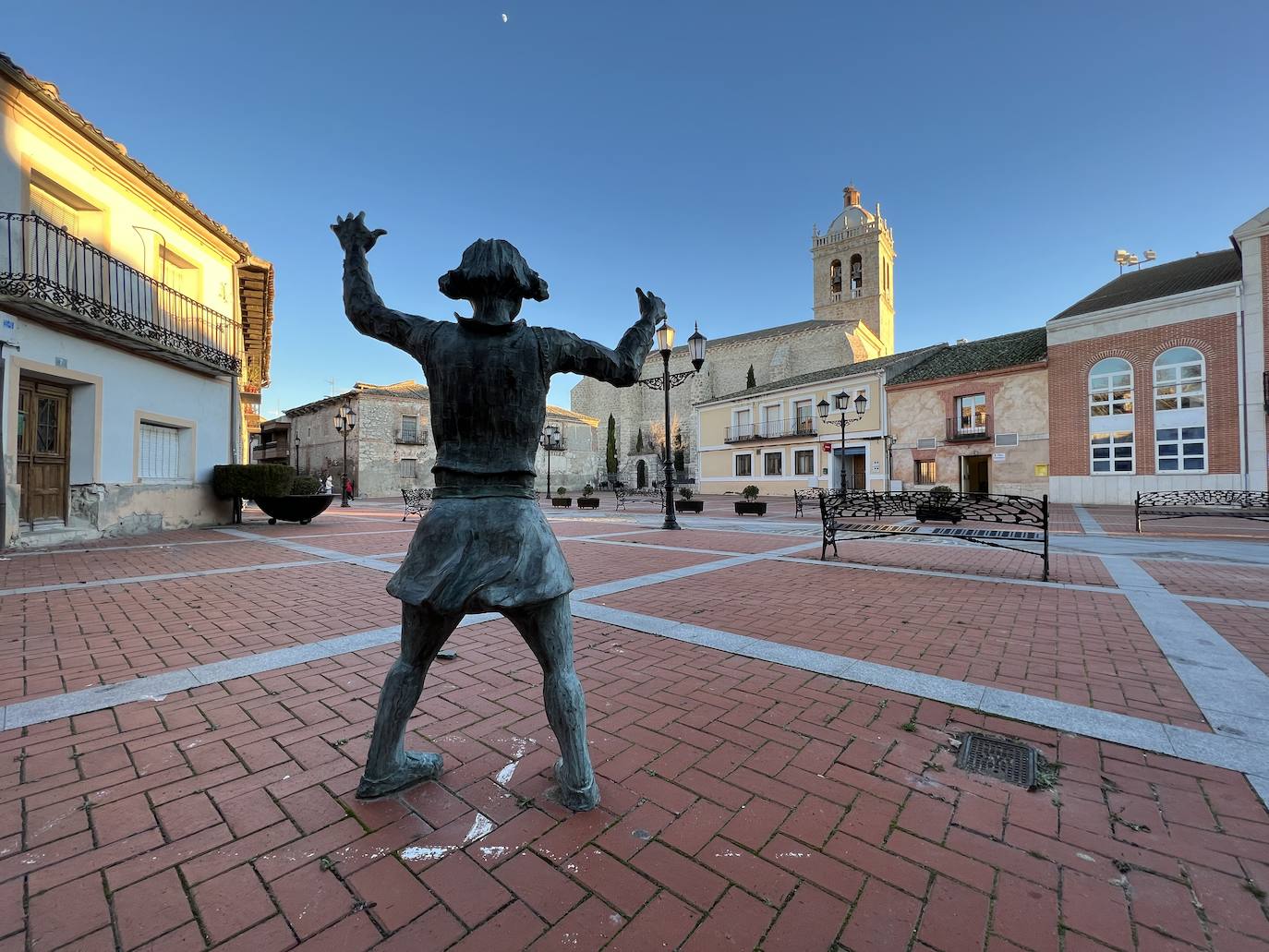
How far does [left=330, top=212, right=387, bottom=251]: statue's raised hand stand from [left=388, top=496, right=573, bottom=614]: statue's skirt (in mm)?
1074

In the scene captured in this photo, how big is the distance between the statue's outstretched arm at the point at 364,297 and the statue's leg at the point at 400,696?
3.27 feet

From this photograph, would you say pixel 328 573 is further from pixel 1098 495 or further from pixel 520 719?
pixel 1098 495

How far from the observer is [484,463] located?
1.86 m

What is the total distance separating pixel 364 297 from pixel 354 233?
27 centimetres

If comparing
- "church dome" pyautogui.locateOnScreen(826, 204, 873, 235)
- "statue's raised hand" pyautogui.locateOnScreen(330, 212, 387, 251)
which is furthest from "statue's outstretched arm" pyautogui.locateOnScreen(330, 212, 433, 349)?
"church dome" pyautogui.locateOnScreen(826, 204, 873, 235)

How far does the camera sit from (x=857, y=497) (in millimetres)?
7203

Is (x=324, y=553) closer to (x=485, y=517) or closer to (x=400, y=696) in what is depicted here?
(x=400, y=696)

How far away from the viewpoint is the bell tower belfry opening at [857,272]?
45750mm

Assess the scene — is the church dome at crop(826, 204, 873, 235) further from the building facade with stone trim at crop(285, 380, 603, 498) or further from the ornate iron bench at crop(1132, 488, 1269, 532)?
the ornate iron bench at crop(1132, 488, 1269, 532)

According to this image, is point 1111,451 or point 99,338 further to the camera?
point 1111,451

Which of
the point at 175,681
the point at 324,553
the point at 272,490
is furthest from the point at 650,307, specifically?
the point at 272,490

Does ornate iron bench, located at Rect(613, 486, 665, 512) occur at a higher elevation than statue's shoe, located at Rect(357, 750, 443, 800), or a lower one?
higher

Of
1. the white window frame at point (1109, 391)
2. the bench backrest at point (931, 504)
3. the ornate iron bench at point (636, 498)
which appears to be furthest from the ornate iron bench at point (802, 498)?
the white window frame at point (1109, 391)

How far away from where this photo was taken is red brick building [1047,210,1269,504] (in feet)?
53.6
